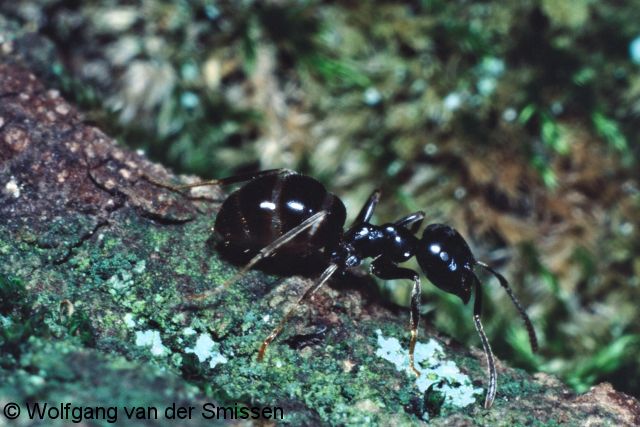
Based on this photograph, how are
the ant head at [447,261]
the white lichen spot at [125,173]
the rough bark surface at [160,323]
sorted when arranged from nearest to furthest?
the rough bark surface at [160,323] → the white lichen spot at [125,173] → the ant head at [447,261]

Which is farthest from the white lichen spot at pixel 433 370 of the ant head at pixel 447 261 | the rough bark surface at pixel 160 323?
the ant head at pixel 447 261

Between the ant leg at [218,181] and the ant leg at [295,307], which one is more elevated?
the ant leg at [218,181]

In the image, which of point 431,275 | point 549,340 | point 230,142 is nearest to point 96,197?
point 431,275

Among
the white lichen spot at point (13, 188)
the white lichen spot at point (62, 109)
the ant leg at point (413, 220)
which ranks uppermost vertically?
the white lichen spot at point (62, 109)

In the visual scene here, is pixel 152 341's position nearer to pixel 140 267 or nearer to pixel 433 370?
pixel 140 267

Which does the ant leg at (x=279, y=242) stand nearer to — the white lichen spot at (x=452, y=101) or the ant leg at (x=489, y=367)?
the ant leg at (x=489, y=367)

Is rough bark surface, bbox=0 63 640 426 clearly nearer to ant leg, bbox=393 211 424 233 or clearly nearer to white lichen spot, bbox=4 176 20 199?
white lichen spot, bbox=4 176 20 199

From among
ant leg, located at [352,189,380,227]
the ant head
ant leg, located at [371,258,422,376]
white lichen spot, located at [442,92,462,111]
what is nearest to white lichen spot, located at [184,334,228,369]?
ant leg, located at [371,258,422,376]
